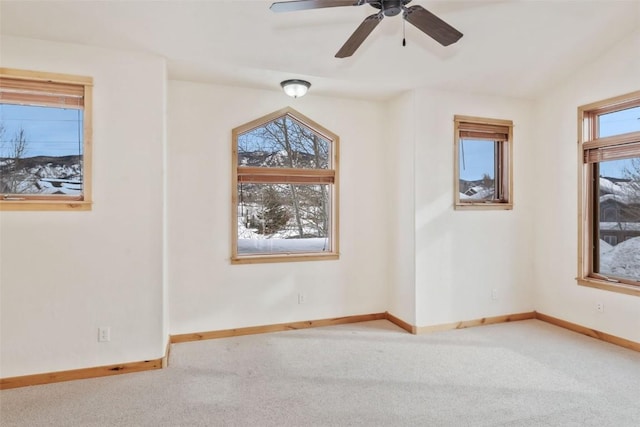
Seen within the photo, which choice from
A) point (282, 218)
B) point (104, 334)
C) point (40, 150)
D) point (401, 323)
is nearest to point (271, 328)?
point (282, 218)

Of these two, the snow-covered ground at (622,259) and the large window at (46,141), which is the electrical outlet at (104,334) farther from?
the snow-covered ground at (622,259)

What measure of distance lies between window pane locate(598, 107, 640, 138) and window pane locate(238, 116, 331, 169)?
2.82 m

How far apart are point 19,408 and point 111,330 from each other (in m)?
0.71

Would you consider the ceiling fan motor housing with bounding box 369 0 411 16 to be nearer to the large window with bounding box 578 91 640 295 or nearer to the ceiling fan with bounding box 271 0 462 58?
the ceiling fan with bounding box 271 0 462 58

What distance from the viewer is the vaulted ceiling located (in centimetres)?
281

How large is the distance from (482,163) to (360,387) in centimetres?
295

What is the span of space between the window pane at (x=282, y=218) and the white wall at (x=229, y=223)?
19cm

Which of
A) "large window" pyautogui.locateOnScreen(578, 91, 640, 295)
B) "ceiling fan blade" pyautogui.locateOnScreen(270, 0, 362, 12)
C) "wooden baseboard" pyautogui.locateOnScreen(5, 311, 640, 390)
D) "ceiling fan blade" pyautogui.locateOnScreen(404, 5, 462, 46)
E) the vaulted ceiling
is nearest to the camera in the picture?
"ceiling fan blade" pyautogui.locateOnScreen(270, 0, 362, 12)

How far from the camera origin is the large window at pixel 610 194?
373 centimetres

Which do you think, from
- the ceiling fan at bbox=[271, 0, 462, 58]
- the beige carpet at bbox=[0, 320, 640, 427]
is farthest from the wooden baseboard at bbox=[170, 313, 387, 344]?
Answer: the ceiling fan at bbox=[271, 0, 462, 58]

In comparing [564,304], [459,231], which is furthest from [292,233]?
[564,304]

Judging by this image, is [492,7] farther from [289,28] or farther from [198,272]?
[198,272]

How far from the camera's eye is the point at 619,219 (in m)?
3.89

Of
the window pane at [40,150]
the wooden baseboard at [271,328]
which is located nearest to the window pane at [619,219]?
the wooden baseboard at [271,328]
